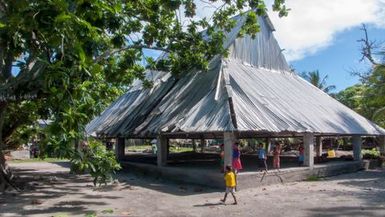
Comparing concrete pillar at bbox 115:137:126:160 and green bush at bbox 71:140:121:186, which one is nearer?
green bush at bbox 71:140:121:186

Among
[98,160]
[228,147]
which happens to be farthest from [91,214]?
[228,147]

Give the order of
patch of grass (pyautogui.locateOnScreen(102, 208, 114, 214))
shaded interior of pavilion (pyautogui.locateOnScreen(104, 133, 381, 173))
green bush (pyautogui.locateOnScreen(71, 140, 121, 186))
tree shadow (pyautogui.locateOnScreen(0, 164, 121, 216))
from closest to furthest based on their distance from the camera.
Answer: green bush (pyautogui.locateOnScreen(71, 140, 121, 186)) < patch of grass (pyautogui.locateOnScreen(102, 208, 114, 214)) < tree shadow (pyautogui.locateOnScreen(0, 164, 121, 216)) < shaded interior of pavilion (pyautogui.locateOnScreen(104, 133, 381, 173))

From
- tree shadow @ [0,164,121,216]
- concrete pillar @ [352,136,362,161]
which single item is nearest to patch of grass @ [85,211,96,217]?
tree shadow @ [0,164,121,216]

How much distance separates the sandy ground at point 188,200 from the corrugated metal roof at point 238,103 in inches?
78.5

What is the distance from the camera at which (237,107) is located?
50.3ft

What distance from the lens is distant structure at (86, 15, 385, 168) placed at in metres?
15.2

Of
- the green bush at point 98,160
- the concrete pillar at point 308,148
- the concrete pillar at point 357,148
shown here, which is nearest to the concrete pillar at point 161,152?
the concrete pillar at point 308,148

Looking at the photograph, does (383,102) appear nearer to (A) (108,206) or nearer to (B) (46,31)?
(A) (108,206)

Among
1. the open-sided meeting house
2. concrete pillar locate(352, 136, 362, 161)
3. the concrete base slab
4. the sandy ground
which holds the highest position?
the open-sided meeting house

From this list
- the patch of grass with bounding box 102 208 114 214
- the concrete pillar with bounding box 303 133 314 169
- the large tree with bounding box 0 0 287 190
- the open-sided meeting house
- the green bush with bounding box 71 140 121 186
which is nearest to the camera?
the large tree with bounding box 0 0 287 190

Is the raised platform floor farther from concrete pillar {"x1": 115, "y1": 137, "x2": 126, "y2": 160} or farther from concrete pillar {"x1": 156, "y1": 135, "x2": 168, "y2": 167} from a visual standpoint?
concrete pillar {"x1": 115, "y1": 137, "x2": 126, "y2": 160}

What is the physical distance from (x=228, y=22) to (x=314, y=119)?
516cm

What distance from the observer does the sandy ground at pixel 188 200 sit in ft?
35.3

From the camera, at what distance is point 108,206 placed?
11523 millimetres
